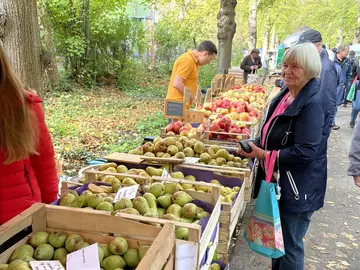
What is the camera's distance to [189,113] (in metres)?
4.76

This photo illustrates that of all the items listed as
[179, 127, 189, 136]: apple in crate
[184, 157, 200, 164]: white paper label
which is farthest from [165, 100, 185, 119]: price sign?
[184, 157, 200, 164]: white paper label

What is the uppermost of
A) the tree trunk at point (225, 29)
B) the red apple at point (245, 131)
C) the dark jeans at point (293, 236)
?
the tree trunk at point (225, 29)

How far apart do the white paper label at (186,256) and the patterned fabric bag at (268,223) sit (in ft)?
3.50

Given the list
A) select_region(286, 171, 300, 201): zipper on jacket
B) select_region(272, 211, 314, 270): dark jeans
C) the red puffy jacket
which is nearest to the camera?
the red puffy jacket

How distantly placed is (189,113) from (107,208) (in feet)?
9.64

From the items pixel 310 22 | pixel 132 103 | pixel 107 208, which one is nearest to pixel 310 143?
pixel 107 208

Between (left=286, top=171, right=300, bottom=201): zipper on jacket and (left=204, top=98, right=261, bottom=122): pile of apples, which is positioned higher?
(left=204, top=98, right=261, bottom=122): pile of apples

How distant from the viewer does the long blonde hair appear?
1.83m

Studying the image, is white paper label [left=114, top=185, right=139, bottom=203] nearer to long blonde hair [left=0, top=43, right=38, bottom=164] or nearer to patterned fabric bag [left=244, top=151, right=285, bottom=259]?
long blonde hair [left=0, top=43, right=38, bottom=164]

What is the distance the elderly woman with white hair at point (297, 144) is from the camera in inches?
95.3

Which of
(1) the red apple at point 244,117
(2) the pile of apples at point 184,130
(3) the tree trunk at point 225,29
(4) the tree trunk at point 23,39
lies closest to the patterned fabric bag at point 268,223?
(2) the pile of apples at point 184,130

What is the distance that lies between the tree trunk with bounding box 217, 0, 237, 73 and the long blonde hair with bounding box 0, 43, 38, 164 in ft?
34.0

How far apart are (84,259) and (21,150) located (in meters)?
0.75

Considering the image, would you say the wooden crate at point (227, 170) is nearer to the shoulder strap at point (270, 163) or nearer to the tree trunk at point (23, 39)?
the shoulder strap at point (270, 163)
